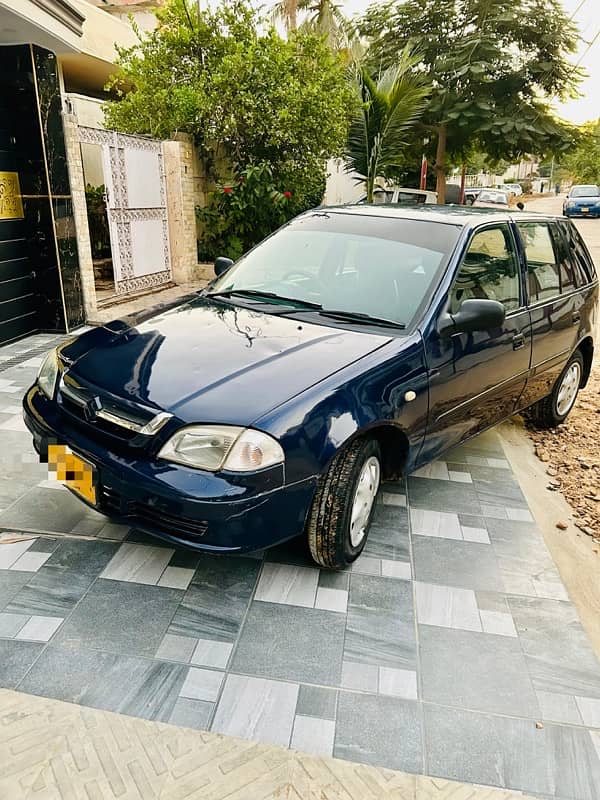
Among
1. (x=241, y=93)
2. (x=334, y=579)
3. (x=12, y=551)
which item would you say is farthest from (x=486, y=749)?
(x=241, y=93)

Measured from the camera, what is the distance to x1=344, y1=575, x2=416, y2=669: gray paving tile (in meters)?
2.51

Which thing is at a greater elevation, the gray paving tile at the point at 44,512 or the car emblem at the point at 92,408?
the car emblem at the point at 92,408

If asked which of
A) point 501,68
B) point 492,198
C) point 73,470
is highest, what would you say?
point 501,68

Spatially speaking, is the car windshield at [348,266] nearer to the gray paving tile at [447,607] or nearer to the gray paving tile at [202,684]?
the gray paving tile at [447,607]

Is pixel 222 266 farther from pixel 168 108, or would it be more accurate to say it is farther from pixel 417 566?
pixel 168 108

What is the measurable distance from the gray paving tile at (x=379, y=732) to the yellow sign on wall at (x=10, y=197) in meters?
5.86

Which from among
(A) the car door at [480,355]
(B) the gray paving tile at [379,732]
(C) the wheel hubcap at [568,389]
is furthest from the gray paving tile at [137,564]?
(C) the wheel hubcap at [568,389]

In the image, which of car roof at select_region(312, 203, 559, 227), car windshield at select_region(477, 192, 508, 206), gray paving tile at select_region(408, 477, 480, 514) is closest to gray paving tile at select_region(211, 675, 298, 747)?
gray paving tile at select_region(408, 477, 480, 514)

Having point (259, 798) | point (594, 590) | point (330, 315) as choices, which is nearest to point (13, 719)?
point (259, 798)

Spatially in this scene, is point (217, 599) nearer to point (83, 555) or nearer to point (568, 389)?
point (83, 555)

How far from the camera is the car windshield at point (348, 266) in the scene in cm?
337

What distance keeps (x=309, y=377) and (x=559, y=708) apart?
1610 millimetres

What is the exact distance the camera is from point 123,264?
853cm

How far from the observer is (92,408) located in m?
2.66
